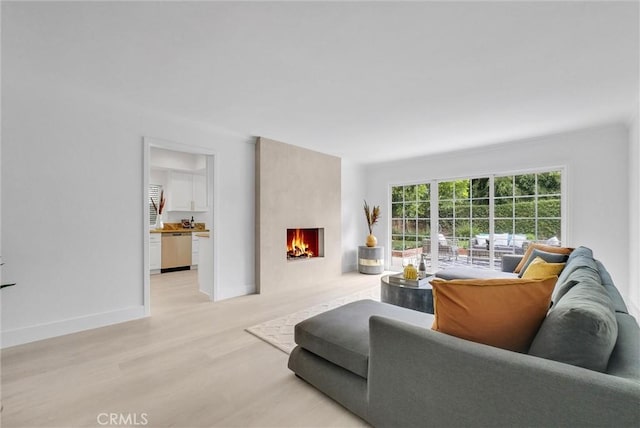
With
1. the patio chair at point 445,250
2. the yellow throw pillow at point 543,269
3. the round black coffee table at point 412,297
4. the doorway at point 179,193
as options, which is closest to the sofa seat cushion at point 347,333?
the round black coffee table at point 412,297

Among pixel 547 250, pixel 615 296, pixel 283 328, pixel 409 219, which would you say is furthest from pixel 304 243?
pixel 615 296

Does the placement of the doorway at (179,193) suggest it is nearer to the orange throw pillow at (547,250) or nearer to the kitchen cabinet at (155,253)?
the kitchen cabinet at (155,253)

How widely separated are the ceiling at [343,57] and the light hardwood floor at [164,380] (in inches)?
93.4

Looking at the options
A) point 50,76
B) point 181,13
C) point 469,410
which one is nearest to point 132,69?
point 50,76

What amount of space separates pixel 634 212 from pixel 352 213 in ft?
13.6

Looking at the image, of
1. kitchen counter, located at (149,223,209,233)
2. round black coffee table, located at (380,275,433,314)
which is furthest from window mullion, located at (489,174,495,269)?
kitchen counter, located at (149,223,209,233)

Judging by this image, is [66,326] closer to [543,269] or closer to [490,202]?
[543,269]

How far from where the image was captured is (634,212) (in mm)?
3406

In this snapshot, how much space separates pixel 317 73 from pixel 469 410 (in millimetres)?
2418

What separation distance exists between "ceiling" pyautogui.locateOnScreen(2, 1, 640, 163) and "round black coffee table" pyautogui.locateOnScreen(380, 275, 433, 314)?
195 centimetres

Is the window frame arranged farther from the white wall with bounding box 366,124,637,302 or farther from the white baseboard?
the white baseboard

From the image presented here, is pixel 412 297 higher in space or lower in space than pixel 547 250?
lower

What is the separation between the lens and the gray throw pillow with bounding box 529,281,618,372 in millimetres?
1004

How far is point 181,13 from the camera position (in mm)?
1716
